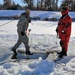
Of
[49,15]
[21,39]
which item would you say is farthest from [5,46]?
[49,15]

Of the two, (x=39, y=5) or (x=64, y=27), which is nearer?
(x=64, y=27)

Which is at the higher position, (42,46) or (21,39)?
(21,39)

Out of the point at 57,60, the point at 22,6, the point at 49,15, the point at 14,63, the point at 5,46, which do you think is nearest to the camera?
the point at 14,63

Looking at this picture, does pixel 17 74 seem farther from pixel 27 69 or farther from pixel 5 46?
pixel 5 46

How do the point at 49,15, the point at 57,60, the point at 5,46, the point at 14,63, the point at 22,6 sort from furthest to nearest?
1. the point at 22,6
2. the point at 49,15
3. the point at 5,46
4. the point at 57,60
5. the point at 14,63

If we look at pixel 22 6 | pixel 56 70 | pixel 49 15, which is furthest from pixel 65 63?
pixel 22 6

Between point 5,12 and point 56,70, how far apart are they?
20.7m

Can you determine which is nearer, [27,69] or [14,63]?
[27,69]

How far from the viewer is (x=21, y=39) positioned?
24.5 feet

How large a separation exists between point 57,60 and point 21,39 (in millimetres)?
1191

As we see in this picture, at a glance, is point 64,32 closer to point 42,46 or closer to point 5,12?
point 42,46

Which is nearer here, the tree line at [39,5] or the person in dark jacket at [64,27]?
the person in dark jacket at [64,27]

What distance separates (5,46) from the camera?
9.37 metres

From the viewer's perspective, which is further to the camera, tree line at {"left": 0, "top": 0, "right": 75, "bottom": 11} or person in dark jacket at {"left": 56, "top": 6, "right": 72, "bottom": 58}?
tree line at {"left": 0, "top": 0, "right": 75, "bottom": 11}
